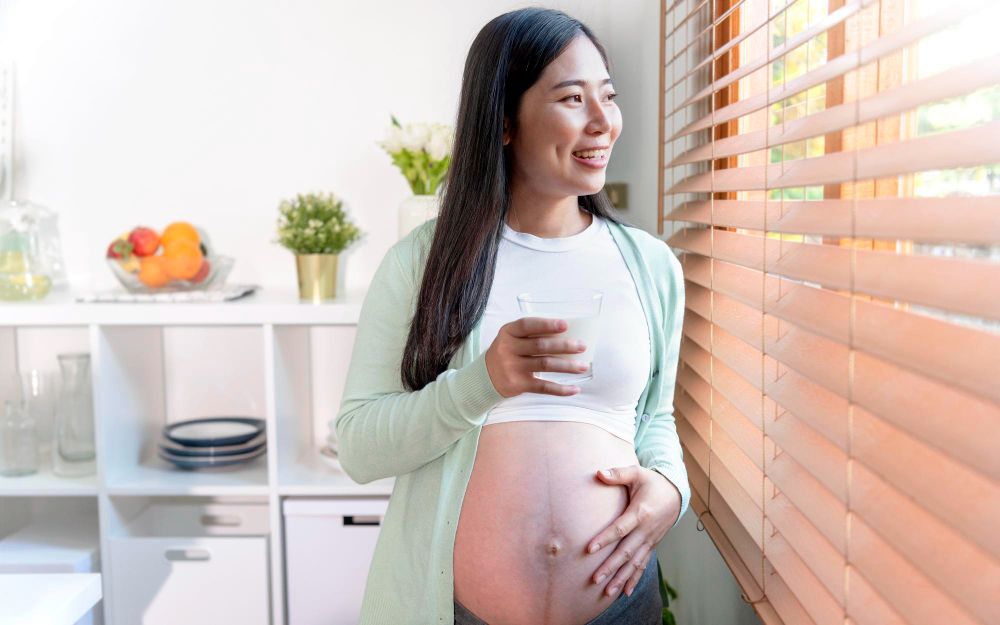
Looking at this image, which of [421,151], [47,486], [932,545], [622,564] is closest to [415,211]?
[421,151]

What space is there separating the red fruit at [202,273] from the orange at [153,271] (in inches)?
2.7

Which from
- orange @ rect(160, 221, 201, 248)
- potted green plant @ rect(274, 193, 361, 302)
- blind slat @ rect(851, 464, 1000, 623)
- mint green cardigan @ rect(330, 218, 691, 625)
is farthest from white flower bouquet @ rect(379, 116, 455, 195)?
blind slat @ rect(851, 464, 1000, 623)

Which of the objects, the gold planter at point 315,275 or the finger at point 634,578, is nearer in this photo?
the finger at point 634,578

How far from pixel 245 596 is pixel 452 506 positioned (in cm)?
116

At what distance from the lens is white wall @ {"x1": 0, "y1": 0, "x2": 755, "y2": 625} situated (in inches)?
103

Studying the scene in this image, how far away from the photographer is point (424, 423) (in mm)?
1357

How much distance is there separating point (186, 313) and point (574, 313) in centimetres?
145

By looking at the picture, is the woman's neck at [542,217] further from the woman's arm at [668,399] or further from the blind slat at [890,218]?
the blind slat at [890,218]

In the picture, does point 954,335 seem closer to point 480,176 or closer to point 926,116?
point 926,116

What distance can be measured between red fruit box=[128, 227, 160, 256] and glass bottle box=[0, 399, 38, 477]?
20.0 inches

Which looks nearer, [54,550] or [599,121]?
[599,121]

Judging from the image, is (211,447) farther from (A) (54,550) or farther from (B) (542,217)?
(B) (542,217)

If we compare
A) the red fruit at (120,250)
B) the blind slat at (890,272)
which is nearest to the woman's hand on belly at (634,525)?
the blind slat at (890,272)

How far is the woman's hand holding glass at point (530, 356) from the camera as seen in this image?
1146 mm
